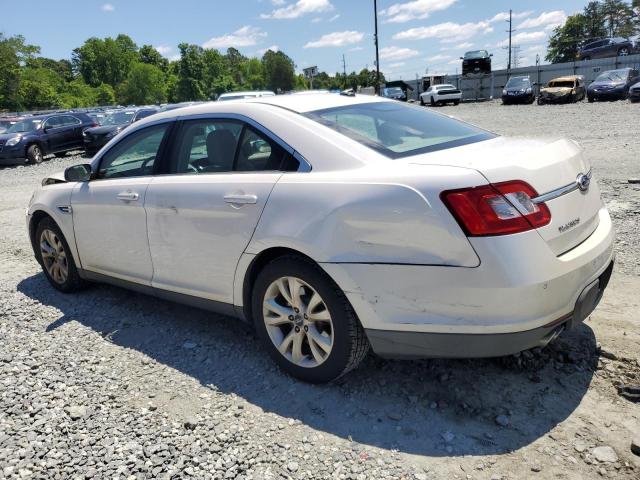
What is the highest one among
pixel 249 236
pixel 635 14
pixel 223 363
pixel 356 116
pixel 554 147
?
pixel 635 14

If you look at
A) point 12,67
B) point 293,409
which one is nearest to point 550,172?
point 293,409

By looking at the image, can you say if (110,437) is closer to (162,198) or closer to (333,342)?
(333,342)

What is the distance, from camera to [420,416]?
2.75 meters

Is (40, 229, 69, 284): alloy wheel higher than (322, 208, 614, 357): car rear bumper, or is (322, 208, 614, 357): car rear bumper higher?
(322, 208, 614, 357): car rear bumper

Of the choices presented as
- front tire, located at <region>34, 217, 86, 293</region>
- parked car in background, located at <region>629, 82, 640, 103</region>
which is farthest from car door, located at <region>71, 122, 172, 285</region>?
parked car in background, located at <region>629, 82, 640, 103</region>

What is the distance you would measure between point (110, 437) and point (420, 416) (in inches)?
63.9

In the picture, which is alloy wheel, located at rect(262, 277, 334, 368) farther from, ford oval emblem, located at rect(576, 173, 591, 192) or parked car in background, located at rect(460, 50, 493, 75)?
parked car in background, located at rect(460, 50, 493, 75)

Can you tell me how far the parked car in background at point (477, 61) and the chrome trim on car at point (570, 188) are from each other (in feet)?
149

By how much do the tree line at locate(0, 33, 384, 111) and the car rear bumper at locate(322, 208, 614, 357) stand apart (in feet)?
186

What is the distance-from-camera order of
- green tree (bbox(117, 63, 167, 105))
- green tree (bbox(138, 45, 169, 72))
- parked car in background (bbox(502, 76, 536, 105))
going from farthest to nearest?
1. green tree (bbox(138, 45, 169, 72))
2. green tree (bbox(117, 63, 167, 105))
3. parked car in background (bbox(502, 76, 536, 105))

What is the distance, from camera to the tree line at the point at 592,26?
7781 cm

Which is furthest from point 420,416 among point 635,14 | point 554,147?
point 635,14

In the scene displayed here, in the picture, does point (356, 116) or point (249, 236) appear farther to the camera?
point (356, 116)

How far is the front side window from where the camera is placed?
12.9 feet
